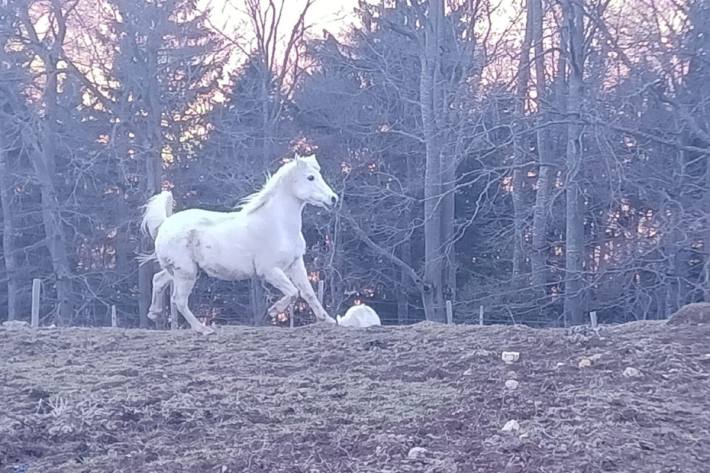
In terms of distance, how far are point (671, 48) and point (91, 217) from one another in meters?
17.9

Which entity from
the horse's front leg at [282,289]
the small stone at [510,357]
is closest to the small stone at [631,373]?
the small stone at [510,357]

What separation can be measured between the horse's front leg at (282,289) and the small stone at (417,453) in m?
5.30

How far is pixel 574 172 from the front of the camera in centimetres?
1161

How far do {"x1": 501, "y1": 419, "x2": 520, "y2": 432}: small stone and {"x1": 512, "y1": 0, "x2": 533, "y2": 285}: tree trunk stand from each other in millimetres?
7561

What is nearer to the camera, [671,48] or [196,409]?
[196,409]

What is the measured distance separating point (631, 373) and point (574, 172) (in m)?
7.00

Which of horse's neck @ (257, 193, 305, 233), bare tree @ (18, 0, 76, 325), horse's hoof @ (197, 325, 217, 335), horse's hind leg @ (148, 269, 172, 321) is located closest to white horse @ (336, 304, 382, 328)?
horse's neck @ (257, 193, 305, 233)

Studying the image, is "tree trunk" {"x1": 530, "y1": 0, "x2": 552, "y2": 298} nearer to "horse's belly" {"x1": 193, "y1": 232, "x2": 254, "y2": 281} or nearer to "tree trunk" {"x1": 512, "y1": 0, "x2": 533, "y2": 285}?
"tree trunk" {"x1": 512, "y1": 0, "x2": 533, "y2": 285}

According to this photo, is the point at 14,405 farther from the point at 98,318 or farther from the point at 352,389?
the point at 98,318

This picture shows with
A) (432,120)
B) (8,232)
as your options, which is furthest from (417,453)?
(8,232)

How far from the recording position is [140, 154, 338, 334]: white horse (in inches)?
377

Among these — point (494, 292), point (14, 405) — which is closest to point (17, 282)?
point (494, 292)

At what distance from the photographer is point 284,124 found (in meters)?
26.5

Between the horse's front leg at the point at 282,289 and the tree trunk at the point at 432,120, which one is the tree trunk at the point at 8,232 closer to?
the tree trunk at the point at 432,120
